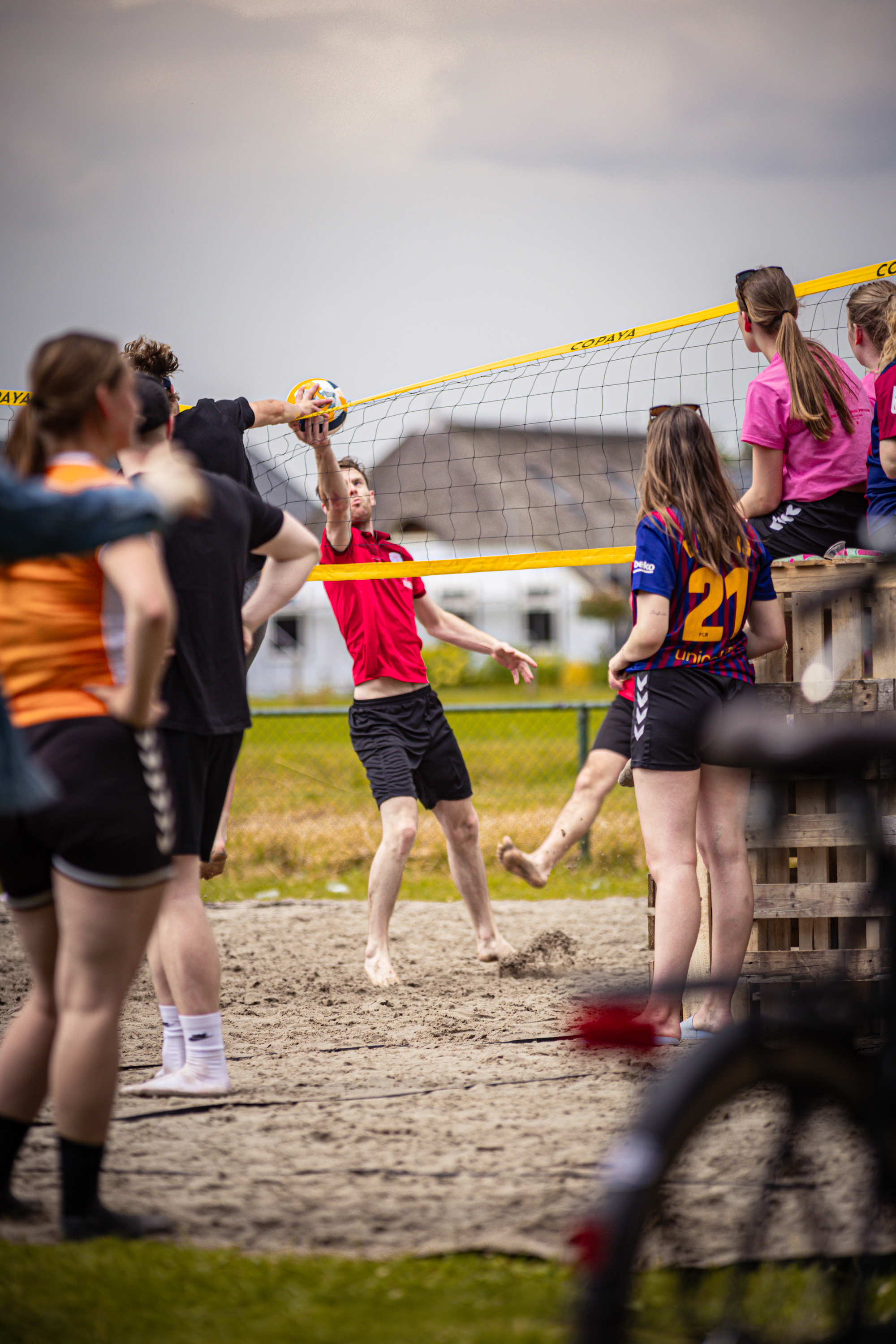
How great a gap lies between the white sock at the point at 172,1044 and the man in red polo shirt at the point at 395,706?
1.73m

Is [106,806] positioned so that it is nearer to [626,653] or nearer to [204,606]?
[204,606]

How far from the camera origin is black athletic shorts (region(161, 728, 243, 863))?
11.1 ft

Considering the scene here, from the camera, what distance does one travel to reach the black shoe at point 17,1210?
2588 mm

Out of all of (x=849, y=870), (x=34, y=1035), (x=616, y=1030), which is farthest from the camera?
(x=849, y=870)

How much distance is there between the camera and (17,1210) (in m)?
2.61

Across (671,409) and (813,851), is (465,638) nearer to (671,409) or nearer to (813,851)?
(671,409)

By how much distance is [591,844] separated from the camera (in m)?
9.23

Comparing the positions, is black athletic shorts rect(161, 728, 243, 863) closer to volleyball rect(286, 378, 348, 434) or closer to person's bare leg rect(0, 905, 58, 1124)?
person's bare leg rect(0, 905, 58, 1124)

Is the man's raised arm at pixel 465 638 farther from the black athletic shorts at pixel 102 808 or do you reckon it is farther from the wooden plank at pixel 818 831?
the black athletic shorts at pixel 102 808

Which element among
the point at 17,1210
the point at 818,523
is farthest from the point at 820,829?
the point at 17,1210

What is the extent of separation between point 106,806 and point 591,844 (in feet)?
23.5

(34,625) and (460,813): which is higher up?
(34,625)

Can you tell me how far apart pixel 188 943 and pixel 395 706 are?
2.32 meters

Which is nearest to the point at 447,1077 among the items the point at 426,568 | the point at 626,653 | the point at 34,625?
the point at 626,653
